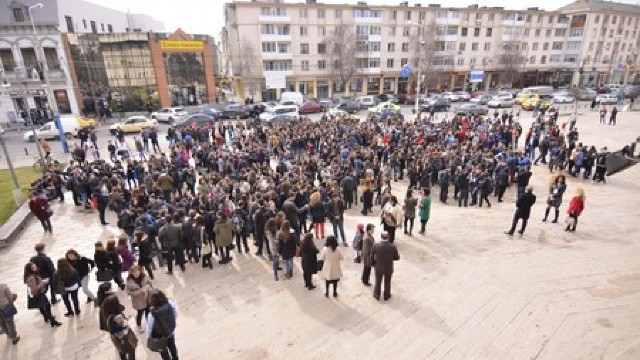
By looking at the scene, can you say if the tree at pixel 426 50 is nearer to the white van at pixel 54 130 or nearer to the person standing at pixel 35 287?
the white van at pixel 54 130

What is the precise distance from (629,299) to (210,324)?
7.88m

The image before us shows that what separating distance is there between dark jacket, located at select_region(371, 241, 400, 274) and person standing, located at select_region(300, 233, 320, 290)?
1.22 meters

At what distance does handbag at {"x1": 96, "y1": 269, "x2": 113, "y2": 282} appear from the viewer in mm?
7512

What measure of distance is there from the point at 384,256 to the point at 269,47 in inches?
1787

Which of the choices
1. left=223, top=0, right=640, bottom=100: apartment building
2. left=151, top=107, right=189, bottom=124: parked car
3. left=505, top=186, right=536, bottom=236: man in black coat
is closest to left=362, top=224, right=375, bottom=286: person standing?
left=505, top=186, right=536, bottom=236: man in black coat

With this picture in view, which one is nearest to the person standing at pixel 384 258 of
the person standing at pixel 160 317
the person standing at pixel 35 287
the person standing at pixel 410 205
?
the person standing at pixel 410 205

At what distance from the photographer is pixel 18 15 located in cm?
3419

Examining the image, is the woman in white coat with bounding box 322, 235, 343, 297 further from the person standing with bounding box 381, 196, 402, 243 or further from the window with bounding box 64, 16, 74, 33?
the window with bounding box 64, 16, 74, 33

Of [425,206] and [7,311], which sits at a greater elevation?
[425,206]

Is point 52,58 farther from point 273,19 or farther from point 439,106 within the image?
point 439,106

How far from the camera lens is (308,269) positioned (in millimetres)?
7512

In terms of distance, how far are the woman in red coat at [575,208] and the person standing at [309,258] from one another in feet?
24.5

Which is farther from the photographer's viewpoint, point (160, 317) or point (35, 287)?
point (35, 287)

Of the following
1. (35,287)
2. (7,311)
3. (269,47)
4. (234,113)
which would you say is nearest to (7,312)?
(7,311)
